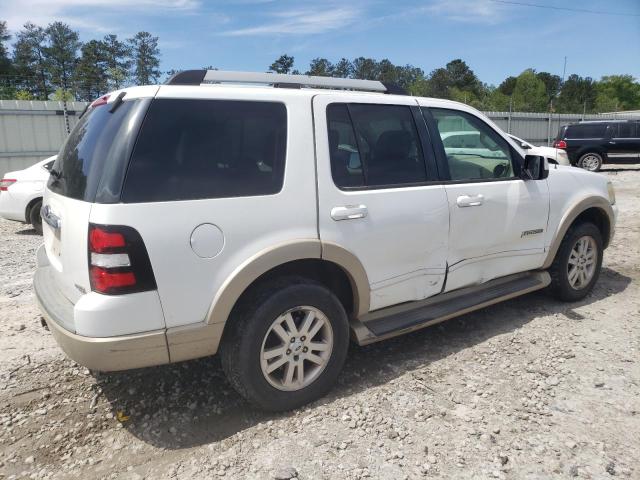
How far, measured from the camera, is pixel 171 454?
2.61 m

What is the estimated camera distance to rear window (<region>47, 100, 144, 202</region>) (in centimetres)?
240

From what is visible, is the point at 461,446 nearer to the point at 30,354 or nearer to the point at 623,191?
the point at 30,354

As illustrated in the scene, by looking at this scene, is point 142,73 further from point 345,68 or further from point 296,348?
point 296,348

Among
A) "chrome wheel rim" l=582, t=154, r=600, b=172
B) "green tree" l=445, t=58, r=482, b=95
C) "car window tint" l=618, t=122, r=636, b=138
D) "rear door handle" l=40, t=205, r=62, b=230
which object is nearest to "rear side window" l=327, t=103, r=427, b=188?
"rear door handle" l=40, t=205, r=62, b=230

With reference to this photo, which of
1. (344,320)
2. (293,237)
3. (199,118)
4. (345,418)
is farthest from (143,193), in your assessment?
(345,418)

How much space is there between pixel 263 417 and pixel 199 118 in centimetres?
176

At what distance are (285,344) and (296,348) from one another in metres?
0.08

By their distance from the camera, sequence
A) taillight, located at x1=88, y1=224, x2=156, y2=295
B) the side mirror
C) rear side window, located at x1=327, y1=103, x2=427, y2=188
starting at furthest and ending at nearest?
the side mirror, rear side window, located at x1=327, y1=103, x2=427, y2=188, taillight, located at x1=88, y1=224, x2=156, y2=295

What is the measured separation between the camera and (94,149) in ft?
8.38

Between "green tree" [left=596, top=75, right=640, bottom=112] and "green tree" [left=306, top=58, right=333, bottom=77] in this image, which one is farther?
"green tree" [left=596, top=75, right=640, bottom=112]

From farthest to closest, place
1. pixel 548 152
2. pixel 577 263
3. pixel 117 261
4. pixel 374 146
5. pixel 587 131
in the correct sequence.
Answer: pixel 587 131 → pixel 548 152 → pixel 577 263 → pixel 374 146 → pixel 117 261

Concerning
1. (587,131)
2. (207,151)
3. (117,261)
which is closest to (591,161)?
(587,131)

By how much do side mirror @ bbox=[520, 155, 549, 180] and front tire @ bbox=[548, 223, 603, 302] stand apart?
0.81m

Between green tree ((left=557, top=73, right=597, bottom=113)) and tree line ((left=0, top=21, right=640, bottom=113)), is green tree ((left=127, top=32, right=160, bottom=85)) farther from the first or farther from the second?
green tree ((left=557, top=73, right=597, bottom=113))
